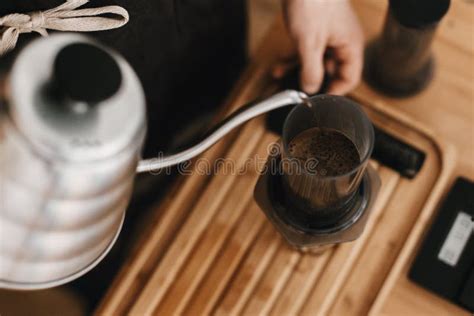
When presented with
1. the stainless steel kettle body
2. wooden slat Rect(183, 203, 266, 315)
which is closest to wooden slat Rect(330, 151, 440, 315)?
wooden slat Rect(183, 203, 266, 315)

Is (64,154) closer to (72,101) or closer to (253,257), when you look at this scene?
(72,101)

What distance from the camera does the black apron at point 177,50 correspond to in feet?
1.98

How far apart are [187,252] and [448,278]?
0.96 ft

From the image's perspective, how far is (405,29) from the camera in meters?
0.67

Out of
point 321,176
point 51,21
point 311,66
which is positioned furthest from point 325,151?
point 51,21

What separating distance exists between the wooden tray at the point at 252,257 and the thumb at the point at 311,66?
80mm

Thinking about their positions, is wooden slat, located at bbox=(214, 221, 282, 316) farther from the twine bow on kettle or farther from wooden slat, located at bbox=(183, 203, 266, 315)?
the twine bow on kettle

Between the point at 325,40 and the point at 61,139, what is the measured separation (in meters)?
0.41

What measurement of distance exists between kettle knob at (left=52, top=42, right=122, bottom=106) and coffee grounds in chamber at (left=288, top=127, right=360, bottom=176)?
0.24 meters

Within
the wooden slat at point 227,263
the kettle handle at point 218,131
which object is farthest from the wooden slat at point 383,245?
the kettle handle at point 218,131

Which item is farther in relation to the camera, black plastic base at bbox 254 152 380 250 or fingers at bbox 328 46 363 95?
fingers at bbox 328 46 363 95

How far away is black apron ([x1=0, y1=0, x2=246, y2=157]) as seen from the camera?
0.60 meters

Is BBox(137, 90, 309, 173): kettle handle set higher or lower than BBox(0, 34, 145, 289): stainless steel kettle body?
lower

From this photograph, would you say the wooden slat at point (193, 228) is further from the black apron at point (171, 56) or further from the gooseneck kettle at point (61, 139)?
the gooseneck kettle at point (61, 139)
